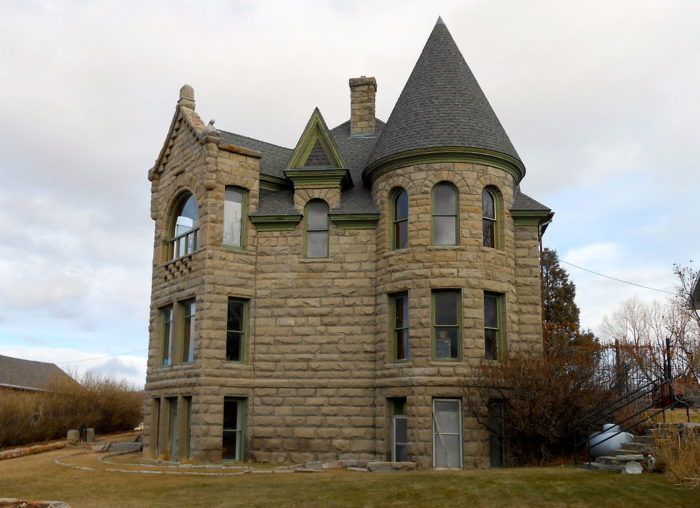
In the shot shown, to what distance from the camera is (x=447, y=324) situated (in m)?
21.4

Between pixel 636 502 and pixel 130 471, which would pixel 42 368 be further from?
pixel 636 502

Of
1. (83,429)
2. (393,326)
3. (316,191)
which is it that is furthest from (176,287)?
(83,429)

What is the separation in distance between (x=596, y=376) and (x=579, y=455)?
7.25 feet

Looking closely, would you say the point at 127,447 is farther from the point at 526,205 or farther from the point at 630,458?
the point at 630,458

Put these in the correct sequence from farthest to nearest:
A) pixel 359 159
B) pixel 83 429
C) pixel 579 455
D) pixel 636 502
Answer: pixel 83 429 < pixel 359 159 < pixel 579 455 < pixel 636 502

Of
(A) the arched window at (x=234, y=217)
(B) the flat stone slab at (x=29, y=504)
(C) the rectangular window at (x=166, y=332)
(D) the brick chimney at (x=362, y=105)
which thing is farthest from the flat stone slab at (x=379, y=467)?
(D) the brick chimney at (x=362, y=105)

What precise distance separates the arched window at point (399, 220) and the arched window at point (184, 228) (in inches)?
240

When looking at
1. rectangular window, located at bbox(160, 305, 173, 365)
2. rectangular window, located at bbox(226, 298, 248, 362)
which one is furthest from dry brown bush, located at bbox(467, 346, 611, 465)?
rectangular window, located at bbox(160, 305, 173, 365)

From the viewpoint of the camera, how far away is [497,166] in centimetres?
2259

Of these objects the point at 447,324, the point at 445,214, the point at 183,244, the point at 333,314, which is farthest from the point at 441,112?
the point at 183,244

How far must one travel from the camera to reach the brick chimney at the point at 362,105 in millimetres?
28250

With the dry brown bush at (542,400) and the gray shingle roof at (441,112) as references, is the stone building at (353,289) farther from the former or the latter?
the dry brown bush at (542,400)

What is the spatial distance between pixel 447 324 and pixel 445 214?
3196 mm

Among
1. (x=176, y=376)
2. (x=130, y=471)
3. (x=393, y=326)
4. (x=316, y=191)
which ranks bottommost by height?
(x=130, y=471)
